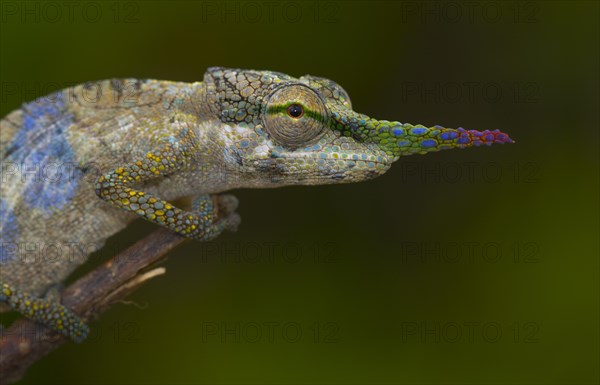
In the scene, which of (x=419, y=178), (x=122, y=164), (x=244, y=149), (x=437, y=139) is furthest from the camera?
(x=419, y=178)

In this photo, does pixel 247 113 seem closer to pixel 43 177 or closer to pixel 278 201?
pixel 43 177

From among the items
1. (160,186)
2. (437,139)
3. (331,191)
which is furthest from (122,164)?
(331,191)

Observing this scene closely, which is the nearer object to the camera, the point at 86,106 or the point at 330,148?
the point at 330,148

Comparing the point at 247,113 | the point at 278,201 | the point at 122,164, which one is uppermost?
the point at 247,113

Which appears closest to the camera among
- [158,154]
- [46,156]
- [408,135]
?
[408,135]

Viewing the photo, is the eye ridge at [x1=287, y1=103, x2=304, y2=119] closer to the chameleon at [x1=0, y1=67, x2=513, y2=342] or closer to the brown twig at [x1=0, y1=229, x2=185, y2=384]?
the chameleon at [x1=0, y1=67, x2=513, y2=342]

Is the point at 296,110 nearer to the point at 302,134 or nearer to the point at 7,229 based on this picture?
the point at 302,134

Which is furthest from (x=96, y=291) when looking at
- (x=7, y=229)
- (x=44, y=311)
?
(x=7, y=229)
